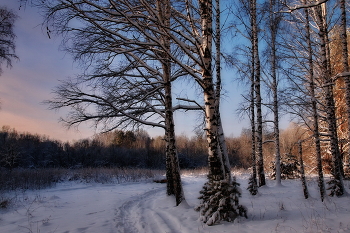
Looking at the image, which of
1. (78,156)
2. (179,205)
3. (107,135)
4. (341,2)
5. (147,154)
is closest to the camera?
(179,205)

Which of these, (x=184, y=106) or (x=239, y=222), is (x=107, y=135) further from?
(x=239, y=222)

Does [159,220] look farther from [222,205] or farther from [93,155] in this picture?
[93,155]

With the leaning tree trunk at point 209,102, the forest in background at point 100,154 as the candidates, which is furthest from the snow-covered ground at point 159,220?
the forest in background at point 100,154

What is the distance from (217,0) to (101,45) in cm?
424

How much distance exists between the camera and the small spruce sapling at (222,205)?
14.6 ft

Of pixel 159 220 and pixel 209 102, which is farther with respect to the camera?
pixel 159 220

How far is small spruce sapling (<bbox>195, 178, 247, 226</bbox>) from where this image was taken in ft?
14.6

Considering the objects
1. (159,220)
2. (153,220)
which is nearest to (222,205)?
(159,220)

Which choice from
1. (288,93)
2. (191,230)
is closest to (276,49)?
(288,93)

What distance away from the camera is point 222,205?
14.6 ft

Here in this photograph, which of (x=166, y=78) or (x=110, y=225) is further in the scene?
(x=166, y=78)

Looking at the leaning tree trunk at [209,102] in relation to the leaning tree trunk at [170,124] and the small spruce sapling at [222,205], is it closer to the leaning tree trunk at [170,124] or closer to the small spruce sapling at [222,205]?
the small spruce sapling at [222,205]

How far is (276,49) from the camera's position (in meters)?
10.3

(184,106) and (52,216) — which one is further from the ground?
(184,106)
